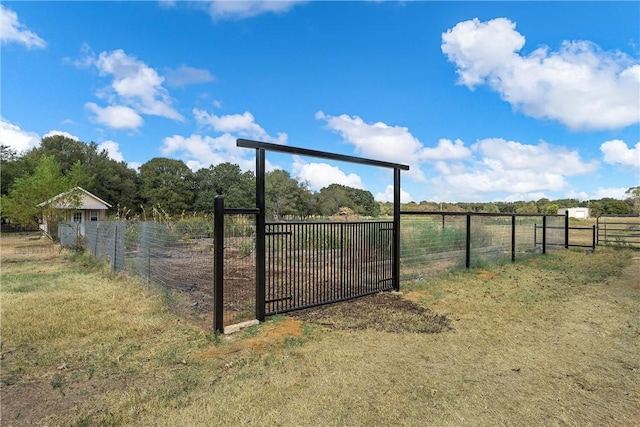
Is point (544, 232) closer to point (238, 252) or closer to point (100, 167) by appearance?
point (238, 252)

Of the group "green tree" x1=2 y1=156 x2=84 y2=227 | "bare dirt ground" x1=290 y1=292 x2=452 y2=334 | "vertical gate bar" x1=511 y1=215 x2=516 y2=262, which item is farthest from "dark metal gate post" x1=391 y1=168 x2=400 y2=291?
"green tree" x1=2 y1=156 x2=84 y2=227

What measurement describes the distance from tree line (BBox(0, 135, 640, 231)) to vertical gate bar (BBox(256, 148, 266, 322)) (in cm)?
331

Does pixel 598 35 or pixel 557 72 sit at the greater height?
pixel 598 35

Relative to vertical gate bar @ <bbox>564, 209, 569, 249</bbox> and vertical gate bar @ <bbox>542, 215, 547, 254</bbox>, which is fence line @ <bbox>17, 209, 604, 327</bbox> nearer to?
vertical gate bar @ <bbox>542, 215, 547, 254</bbox>

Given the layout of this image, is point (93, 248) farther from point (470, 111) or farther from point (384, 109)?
point (470, 111)

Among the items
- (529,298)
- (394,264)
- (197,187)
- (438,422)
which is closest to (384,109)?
(394,264)

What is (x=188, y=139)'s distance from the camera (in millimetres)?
21469

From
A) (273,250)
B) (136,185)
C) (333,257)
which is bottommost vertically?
(333,257)

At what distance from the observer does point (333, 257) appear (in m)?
5.63

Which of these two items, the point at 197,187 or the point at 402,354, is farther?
the point at 197,187

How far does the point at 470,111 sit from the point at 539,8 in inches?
162

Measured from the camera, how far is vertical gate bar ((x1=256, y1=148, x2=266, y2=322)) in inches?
155

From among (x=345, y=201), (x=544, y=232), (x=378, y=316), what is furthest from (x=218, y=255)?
(x=544, y=232)

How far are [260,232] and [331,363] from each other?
1729 mm
